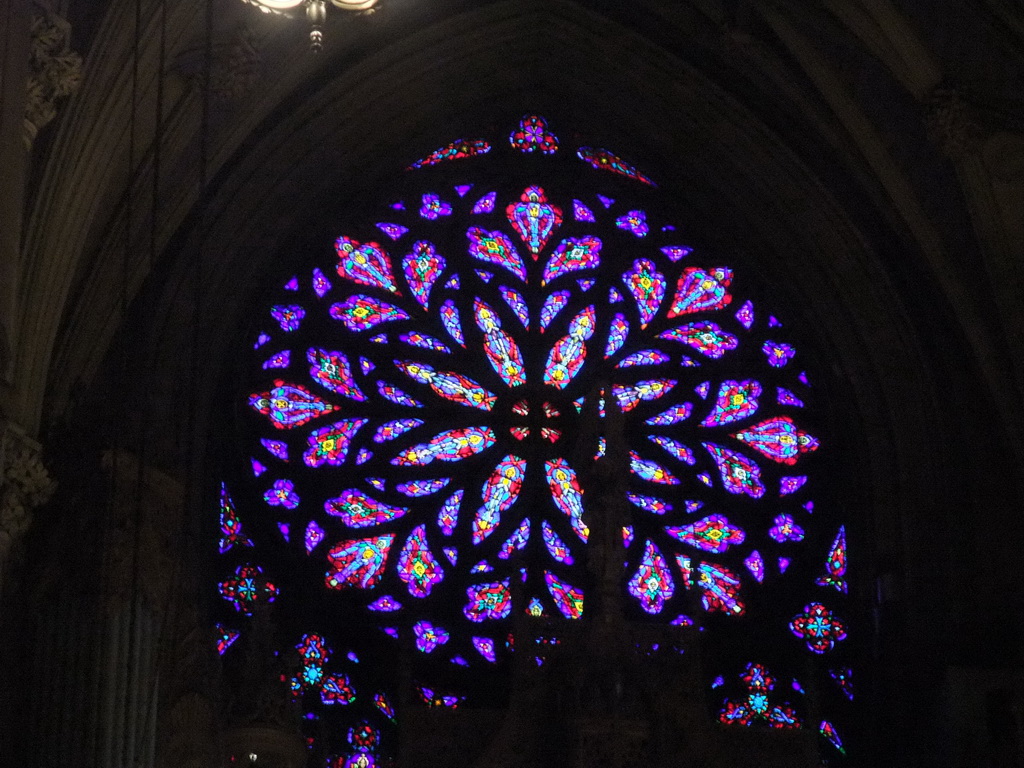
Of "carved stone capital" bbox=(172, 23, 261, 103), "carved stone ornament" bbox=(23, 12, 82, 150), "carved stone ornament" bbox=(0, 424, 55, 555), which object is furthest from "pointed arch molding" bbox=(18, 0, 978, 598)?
"carved stone ornament" bbox=(0, 424, 55, 555)

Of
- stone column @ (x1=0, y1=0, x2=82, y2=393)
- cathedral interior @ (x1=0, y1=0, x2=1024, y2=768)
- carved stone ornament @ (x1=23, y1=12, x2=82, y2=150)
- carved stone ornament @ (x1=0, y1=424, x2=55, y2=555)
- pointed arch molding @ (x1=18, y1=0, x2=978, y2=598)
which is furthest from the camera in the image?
pointed arch molding @ (x1=18, y1=0, x2=978, y2=598)

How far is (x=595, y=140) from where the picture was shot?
64.2 feet

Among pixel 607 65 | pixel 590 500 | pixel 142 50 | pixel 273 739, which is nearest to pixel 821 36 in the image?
pixel 607 65

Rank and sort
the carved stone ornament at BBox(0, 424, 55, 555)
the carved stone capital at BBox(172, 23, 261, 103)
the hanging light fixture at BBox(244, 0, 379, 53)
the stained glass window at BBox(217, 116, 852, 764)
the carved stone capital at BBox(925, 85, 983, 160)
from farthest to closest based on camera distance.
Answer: the stained glass window at BBox(217, 116, 852, 764) → the carved stone capital at BBox(172, 23, 261, 103) → the carved stone capital at BBox(925, 85, 983, 160) → the carved stone ornament at BBox(0, 424, 55, 555) → the hanging light fixture at BBox(244, 0, 379, 53)

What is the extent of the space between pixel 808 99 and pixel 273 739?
6.25m

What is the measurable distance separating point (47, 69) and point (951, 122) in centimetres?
676

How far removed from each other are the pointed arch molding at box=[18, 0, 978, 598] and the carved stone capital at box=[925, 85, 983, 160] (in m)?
1.90

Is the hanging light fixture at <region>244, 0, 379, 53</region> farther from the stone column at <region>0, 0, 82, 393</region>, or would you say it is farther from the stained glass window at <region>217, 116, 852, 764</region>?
the stained glass window at <region>217, 116, 852, 764</region>

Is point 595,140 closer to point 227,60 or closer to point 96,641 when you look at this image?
point 227,60

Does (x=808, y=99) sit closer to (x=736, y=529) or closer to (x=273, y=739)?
(x=736, y=529)

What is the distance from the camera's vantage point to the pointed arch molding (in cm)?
1762

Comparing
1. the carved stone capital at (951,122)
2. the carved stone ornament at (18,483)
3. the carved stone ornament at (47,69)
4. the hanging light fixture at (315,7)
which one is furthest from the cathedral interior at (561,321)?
the hanging light fixture at (315,7)

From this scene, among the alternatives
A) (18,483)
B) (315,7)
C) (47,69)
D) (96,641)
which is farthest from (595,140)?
(315,7)

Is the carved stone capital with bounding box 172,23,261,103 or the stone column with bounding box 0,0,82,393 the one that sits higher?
the carved stone capital with bounding box 172,23,261,103
